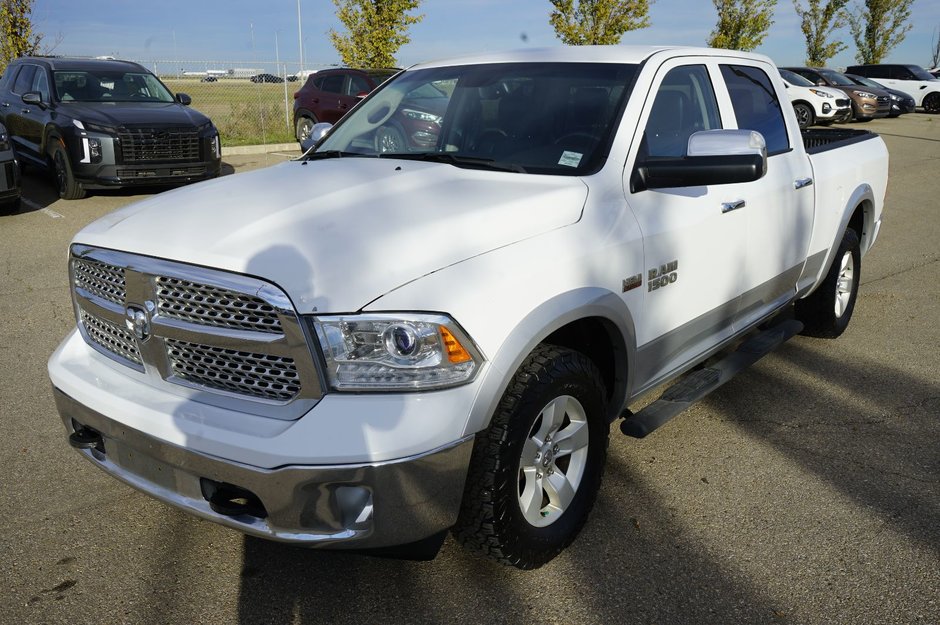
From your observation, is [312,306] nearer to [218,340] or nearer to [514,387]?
[218,340]

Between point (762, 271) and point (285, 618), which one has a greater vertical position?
point (762, 271)

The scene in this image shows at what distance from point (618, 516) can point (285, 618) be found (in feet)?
4.58

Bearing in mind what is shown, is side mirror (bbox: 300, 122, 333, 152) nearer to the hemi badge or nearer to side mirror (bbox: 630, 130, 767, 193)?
side mirror (bbox: 630, 130, 767, 193)

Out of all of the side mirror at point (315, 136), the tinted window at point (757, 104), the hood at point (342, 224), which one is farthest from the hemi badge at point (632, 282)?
the side mirror at point (315, 136)

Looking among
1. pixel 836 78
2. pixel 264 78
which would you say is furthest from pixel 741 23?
pixel 264 78

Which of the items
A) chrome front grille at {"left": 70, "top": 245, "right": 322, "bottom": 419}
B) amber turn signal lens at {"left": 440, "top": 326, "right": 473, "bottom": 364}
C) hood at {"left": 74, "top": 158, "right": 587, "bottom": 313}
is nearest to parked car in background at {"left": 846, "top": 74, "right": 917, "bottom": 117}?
hood at {"left": 74, "top": 158, "right": 587, "bottom": 313}

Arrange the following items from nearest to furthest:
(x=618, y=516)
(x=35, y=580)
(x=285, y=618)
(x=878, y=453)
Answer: (x=285, y=618) → (x=35, y=580) → (x=618, y=516) → (x=878, y=453)

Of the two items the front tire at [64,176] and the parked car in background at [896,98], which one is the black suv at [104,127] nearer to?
the front tire at [64,176]

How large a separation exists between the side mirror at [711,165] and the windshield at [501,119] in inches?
8.6

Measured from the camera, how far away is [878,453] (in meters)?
3.86

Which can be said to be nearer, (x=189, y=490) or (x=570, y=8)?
(x=189, y=490)

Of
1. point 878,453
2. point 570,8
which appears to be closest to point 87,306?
point 878,453

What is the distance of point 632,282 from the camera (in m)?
3.09

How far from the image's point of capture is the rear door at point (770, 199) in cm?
402
